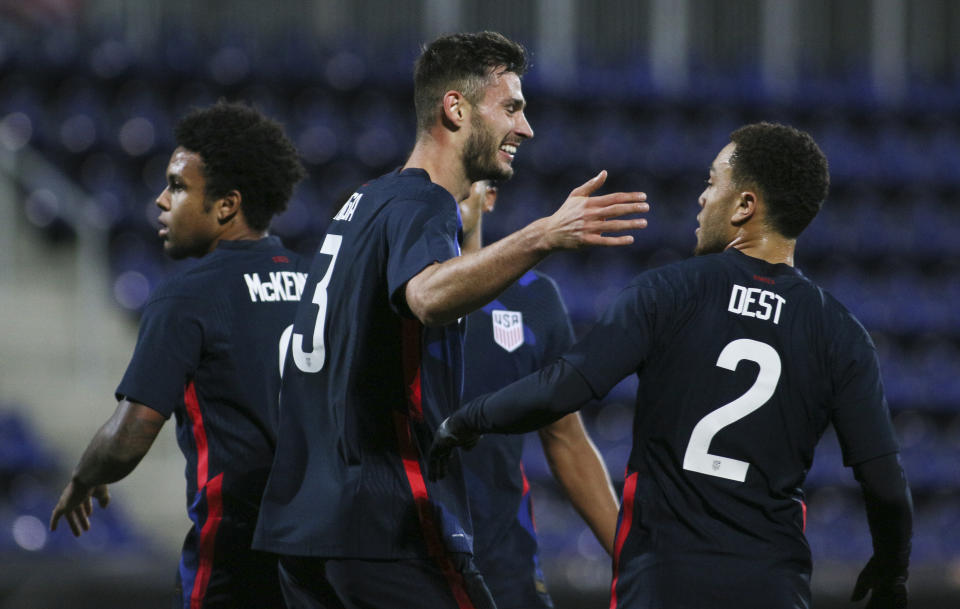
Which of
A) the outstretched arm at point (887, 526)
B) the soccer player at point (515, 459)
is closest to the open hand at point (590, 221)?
the outstretched arm at point (887, 526)

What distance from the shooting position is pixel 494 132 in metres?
3.16

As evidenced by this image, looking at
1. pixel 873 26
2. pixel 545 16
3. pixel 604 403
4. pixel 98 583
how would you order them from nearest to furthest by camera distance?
pixel 98 583 → pixel 604 403 → pixel 545 16 → pixel 873 26

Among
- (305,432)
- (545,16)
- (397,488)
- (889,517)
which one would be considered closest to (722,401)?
(889,517)

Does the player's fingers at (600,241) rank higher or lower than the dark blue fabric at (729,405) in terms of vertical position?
higher

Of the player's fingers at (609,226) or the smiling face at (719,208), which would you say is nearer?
the player's fingers at (609,226)

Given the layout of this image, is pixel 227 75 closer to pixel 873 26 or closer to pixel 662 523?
pixel 873 26

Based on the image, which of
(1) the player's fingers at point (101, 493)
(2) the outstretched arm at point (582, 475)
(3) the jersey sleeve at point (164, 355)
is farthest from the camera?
(2) the outstretched arm at point (582, 475)

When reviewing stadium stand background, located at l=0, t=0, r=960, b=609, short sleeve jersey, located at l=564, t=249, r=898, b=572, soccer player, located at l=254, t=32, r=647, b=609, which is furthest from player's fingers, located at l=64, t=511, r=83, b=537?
stadium stand background, located at l=0, t=0, r=960, b=609

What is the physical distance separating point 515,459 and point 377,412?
1.29 meters

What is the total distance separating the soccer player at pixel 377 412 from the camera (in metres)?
2.78

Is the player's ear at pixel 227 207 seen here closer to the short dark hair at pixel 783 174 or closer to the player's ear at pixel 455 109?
the player's ear at pixel 455 109

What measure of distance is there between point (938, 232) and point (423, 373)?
9.84 meters

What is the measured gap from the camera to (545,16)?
12828mm

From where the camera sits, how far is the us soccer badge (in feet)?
13.7
